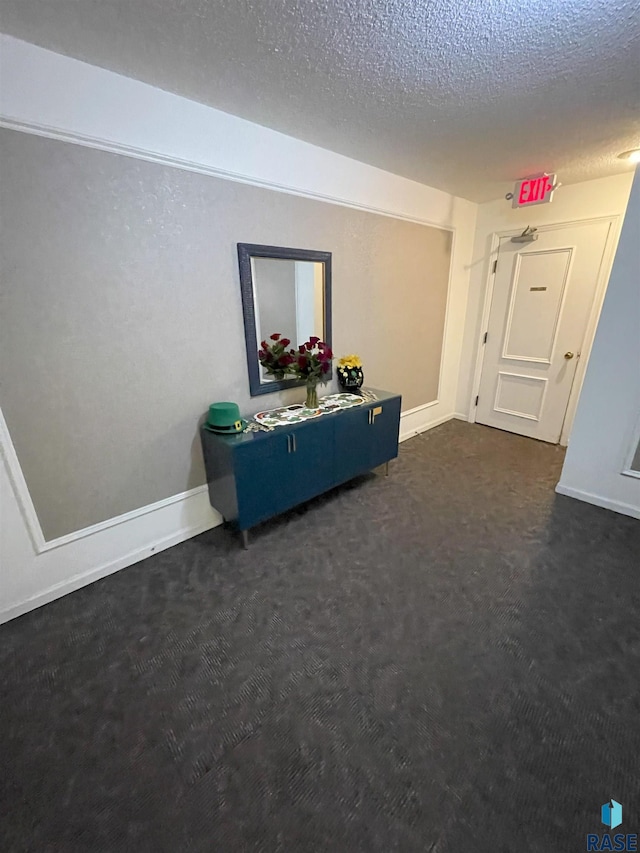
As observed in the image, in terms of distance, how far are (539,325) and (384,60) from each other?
2843 mm

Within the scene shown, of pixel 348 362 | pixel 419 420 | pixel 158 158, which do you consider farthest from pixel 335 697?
pixel 419 420

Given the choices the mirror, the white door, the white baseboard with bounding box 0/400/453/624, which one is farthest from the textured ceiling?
the white baseboard with bounding box 0/400/453/624

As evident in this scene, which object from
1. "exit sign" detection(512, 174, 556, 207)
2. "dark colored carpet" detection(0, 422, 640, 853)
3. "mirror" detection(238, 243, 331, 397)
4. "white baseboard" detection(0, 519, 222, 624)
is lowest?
"dark colored carpet" detection(0, 422, 640, 853)

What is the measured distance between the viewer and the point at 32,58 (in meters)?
1.38

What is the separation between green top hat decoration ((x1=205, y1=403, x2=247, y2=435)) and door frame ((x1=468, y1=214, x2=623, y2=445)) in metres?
2.67

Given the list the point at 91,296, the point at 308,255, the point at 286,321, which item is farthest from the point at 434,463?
the point at 91,296

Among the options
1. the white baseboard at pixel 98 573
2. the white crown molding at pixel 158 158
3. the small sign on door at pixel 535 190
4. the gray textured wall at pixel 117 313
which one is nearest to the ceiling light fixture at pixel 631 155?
the small sign on door at pixel 535 190

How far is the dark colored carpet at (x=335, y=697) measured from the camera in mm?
1068

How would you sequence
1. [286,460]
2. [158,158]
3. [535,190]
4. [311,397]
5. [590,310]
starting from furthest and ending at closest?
1. [590,310]
2. [535,190]
3. [311,397]
4. [286,460]
5. [158,158]

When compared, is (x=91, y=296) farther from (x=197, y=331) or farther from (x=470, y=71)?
(x=470, y=71)

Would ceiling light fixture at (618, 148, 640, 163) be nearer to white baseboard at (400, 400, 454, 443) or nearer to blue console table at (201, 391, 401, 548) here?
blue console table at (201, 391, 401, 548)

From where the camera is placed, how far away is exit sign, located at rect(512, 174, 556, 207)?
8.73 feet

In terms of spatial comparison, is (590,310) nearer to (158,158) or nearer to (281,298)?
(281,298)

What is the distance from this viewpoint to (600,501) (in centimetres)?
259
